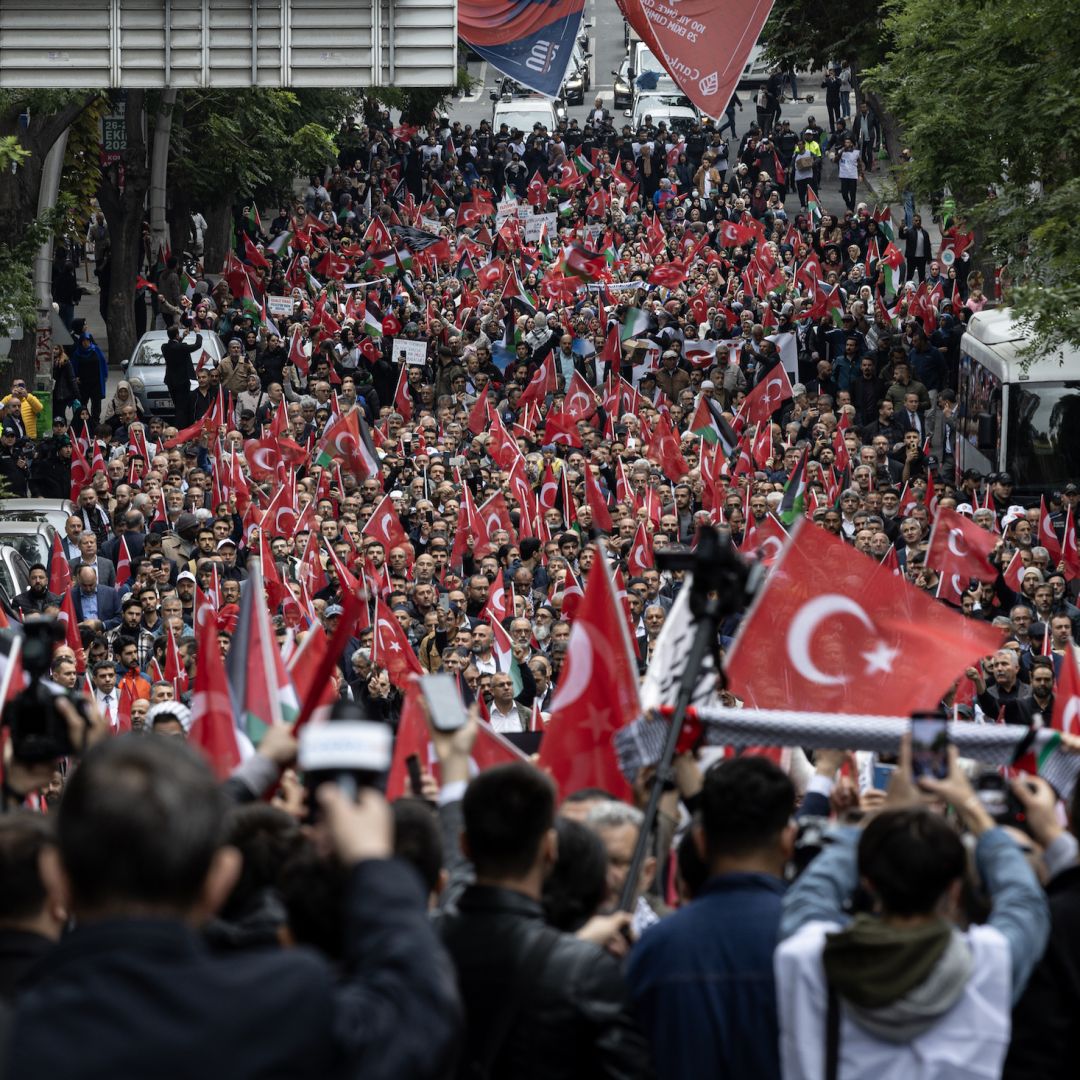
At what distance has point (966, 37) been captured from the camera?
22.9 meters

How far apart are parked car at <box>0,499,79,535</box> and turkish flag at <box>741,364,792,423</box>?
7423 mm

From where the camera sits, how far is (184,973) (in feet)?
10.2

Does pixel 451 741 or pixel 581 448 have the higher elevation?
pixel 451 741

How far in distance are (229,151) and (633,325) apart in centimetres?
1373

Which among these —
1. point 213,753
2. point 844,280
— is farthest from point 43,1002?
point 844,280

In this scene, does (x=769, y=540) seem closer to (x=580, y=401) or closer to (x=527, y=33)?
(x=580, y=401)

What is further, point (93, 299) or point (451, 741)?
point (93, 299)

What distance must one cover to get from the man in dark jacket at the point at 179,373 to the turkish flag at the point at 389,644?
14748mm

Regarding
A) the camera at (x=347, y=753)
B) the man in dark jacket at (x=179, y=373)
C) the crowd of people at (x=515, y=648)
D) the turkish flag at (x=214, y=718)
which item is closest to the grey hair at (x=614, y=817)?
the crowd of people at (x=515, y=648)

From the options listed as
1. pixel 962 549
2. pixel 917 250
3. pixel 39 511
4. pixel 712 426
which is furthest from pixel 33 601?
pixel 917 250

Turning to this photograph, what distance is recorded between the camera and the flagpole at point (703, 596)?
4.83m

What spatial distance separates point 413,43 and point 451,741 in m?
16.8

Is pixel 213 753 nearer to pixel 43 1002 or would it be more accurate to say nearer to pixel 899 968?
pixel 899 968

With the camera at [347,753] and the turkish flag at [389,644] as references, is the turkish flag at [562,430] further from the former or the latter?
the camera at [347,753]
